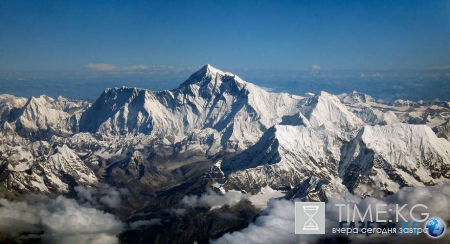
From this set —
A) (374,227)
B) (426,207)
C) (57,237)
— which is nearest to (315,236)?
(374,227)

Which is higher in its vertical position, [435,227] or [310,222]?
[435,227]

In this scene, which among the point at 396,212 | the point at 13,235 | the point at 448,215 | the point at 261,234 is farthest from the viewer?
the point at 13,235

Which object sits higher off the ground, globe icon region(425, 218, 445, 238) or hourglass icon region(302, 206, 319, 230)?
globe icon region(425, 218, 445, 238)

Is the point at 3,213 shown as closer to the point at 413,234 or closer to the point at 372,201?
the point at 372,201

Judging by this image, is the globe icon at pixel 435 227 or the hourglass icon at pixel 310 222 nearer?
the globe icon at pixel 435 227

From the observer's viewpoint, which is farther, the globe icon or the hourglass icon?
the hourglass icon

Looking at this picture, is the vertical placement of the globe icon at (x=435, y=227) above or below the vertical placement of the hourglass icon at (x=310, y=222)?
above

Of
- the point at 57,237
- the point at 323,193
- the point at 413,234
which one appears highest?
the point at 413,234

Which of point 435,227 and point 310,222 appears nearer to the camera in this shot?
point 435,227
